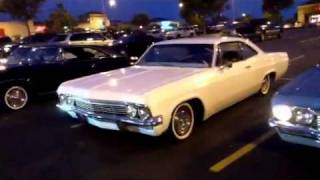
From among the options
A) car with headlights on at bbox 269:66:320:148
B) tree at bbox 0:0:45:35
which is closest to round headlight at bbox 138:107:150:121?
car with headlights on at bbox 269:66:320:148

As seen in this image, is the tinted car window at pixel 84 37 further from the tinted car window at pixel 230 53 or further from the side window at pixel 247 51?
the tinted car window at pixel 230 53

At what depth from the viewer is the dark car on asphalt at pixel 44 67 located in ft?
30.3

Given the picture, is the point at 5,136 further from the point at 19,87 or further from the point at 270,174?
the point at 270,174

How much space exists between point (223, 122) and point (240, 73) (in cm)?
90

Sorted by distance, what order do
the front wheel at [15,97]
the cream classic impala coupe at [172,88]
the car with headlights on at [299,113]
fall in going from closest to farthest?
the car with headlights on at [299,113] < the cream classic impala coupe at [172,88] < the front wheel at [15,97]

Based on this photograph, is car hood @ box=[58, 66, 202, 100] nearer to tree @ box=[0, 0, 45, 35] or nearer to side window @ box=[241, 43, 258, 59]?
side window @ box=[241, 43, 258, 59]

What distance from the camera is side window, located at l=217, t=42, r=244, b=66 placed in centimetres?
703

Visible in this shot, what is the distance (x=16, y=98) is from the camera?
931 centimetres

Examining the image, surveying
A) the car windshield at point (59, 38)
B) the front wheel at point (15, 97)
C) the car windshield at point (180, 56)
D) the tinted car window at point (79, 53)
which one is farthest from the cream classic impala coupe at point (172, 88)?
the car windshield at point (59, 38)

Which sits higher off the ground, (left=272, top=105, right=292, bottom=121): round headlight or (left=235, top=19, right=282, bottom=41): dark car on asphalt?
(left=272, top=105, right=292, bottom=121): round headlight

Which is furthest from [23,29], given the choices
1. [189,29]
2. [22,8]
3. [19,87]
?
[19,87]

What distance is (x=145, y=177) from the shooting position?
494 cm

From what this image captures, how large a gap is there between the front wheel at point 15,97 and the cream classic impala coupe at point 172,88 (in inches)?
110

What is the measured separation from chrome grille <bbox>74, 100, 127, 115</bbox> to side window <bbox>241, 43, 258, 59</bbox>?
2.98 m
